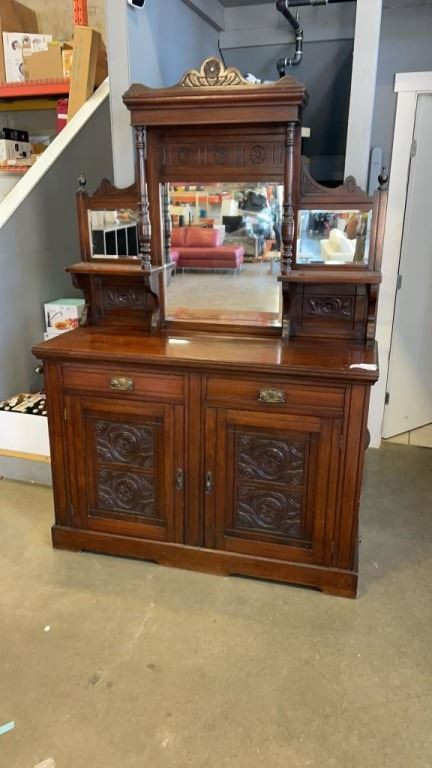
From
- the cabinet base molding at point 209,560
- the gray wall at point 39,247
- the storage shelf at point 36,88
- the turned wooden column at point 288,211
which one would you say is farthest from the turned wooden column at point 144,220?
Answer: the storage shelf at point 36,88

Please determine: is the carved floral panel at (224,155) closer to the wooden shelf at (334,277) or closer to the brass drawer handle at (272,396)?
the wooden shelf at (334,277)

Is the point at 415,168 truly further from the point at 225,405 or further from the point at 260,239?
the point at 225,405

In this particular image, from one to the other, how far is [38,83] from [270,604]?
3302 mm

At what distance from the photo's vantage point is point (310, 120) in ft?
8.11

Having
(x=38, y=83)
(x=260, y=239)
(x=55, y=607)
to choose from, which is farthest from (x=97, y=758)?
(x=38, y=83)

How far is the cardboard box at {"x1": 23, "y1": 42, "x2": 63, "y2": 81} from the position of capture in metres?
3.42

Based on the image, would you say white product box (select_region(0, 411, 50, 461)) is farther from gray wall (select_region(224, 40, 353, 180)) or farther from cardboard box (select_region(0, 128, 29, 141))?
cardboard box (select_region(0, 128, 29, 141))

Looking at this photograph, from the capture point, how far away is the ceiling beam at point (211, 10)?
241 centimetres

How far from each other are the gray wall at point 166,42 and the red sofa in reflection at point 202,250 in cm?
63

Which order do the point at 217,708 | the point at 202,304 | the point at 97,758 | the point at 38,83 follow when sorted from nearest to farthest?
1. the point at 97,758
2. the point at 217,708
3. the point at 202,304
4. the point at 38,83

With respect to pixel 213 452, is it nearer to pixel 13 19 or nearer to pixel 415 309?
pixel 415 309

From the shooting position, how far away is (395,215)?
9.84ft

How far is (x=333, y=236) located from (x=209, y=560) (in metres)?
1.37

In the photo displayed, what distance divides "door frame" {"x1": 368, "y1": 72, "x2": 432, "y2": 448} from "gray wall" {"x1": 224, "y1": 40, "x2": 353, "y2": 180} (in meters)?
0.51
